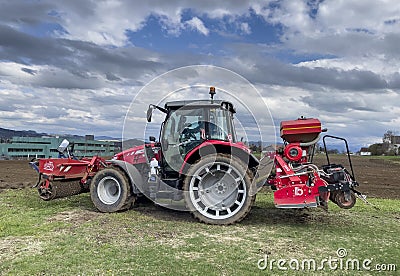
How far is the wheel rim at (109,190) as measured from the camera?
7.85m

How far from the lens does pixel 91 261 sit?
482 cm

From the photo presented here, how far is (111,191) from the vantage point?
803 centimetres

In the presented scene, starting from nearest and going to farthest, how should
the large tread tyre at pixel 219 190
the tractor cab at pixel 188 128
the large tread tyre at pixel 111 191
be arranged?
the large tread tyre at pixel 219 190
the tractor cab at pixel 188 128
the large tread tyre at pixel 111 191

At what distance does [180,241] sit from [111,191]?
2760mm

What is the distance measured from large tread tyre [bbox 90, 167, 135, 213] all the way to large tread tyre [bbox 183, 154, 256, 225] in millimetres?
1387

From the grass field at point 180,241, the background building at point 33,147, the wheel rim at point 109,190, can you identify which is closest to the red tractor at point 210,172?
the wheel rim at point 109,190

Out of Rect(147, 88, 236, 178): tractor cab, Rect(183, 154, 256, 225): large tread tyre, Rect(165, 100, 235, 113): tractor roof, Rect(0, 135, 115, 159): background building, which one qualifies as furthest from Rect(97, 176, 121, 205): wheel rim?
Rect(0, 135, 115, 159): background building

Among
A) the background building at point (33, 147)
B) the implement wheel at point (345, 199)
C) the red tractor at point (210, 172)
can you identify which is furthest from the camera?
the background building at point (33, 147)

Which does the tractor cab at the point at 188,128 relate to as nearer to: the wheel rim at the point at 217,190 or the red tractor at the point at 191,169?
the red tractor at the point at 191,169

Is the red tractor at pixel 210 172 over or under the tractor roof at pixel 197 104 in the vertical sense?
under

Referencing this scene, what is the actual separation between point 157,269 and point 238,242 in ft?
5.40

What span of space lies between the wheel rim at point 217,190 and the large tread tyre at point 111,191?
1492mm

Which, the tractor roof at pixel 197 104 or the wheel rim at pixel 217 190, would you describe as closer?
the wheel rim at pixel 217 190

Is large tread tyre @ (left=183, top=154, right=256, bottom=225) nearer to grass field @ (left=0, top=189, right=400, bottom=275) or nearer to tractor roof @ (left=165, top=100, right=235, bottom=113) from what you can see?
grass field @ (left=0, top=189, right=400, bottom=275)
